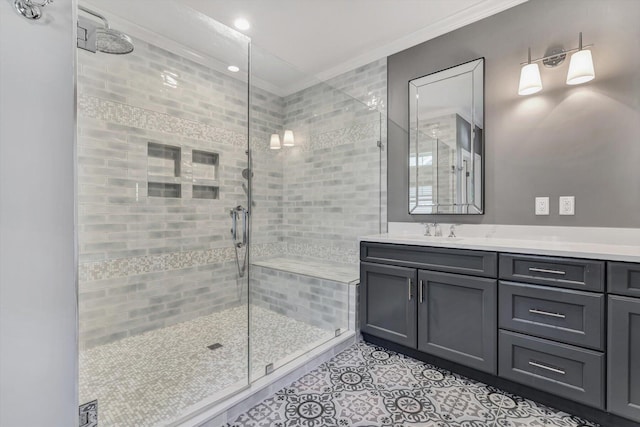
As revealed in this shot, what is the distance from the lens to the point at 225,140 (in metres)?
2.50

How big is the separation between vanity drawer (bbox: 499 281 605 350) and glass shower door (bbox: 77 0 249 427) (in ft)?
5.17

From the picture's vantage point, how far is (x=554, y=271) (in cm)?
155

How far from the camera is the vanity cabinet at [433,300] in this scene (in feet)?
5.79

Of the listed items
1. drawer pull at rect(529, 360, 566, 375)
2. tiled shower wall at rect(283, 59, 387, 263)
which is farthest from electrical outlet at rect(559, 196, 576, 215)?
tiled shower wall at rect(283, 59, 387, 263)

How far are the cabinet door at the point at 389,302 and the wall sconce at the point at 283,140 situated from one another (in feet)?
4.26

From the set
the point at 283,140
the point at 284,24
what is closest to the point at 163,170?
the point at 283,140

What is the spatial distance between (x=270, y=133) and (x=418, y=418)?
2.30 metres

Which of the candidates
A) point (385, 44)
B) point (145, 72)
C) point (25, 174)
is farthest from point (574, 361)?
point (145, 72)

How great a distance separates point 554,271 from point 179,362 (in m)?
2.29

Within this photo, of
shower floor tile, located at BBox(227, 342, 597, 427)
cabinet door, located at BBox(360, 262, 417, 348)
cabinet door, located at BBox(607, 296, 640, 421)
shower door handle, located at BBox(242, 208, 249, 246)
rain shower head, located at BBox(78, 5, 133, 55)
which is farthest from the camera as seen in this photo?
shower door handle, located at BBox(242, 208, 249, 246)

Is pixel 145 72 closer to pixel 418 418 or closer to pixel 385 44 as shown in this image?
pixel 385 44

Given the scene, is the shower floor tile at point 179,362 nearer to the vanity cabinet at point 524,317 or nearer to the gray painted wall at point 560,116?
the vanity cabinet at point 524,317

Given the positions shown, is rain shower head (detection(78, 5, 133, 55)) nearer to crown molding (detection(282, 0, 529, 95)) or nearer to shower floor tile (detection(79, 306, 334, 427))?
crown molding (detection(282, 0, 529, 95))

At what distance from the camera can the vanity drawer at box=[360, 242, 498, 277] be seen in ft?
5.81
